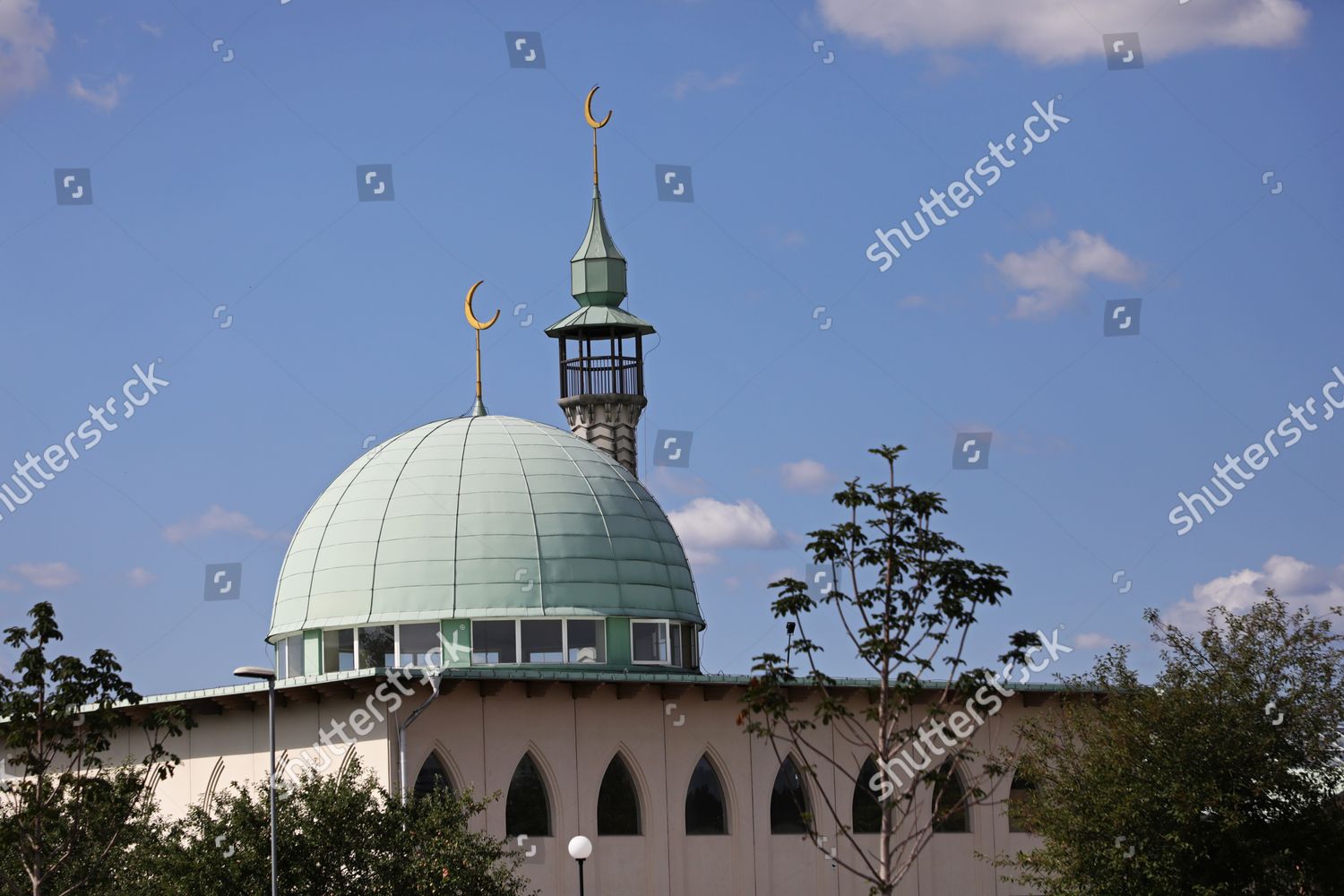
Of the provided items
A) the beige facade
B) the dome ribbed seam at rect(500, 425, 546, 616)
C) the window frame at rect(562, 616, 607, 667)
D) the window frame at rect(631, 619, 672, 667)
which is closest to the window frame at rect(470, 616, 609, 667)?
the window frame at rect(562, 616, 607, 667)

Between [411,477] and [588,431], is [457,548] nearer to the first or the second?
[411,477]

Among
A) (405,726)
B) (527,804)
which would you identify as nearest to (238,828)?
(405,726)

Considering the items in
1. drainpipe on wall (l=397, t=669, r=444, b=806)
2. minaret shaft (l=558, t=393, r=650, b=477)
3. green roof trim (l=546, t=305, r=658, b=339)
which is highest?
green roof trim (l=546, t=305, r=658, b=339)

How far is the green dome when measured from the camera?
43.9 metres

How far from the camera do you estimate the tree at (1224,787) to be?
3300cm

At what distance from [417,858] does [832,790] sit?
48.0 ft

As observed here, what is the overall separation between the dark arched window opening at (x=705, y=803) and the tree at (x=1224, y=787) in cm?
931

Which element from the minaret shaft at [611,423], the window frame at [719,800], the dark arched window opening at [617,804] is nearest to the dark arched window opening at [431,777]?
the dark arched window opening at [617,804]

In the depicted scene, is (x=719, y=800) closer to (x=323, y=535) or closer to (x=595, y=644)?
(x=595, y=644)

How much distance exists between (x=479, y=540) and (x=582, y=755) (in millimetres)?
6547

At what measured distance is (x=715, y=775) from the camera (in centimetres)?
4244

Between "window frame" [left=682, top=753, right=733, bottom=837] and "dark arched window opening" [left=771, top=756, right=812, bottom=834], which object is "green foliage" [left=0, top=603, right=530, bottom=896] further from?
"dark arched window opening" [left=771, top=756, right=812, bottom=834]

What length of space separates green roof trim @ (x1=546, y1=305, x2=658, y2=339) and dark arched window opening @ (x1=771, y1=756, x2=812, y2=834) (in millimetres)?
22060

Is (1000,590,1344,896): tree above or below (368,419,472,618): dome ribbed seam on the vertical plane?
below
